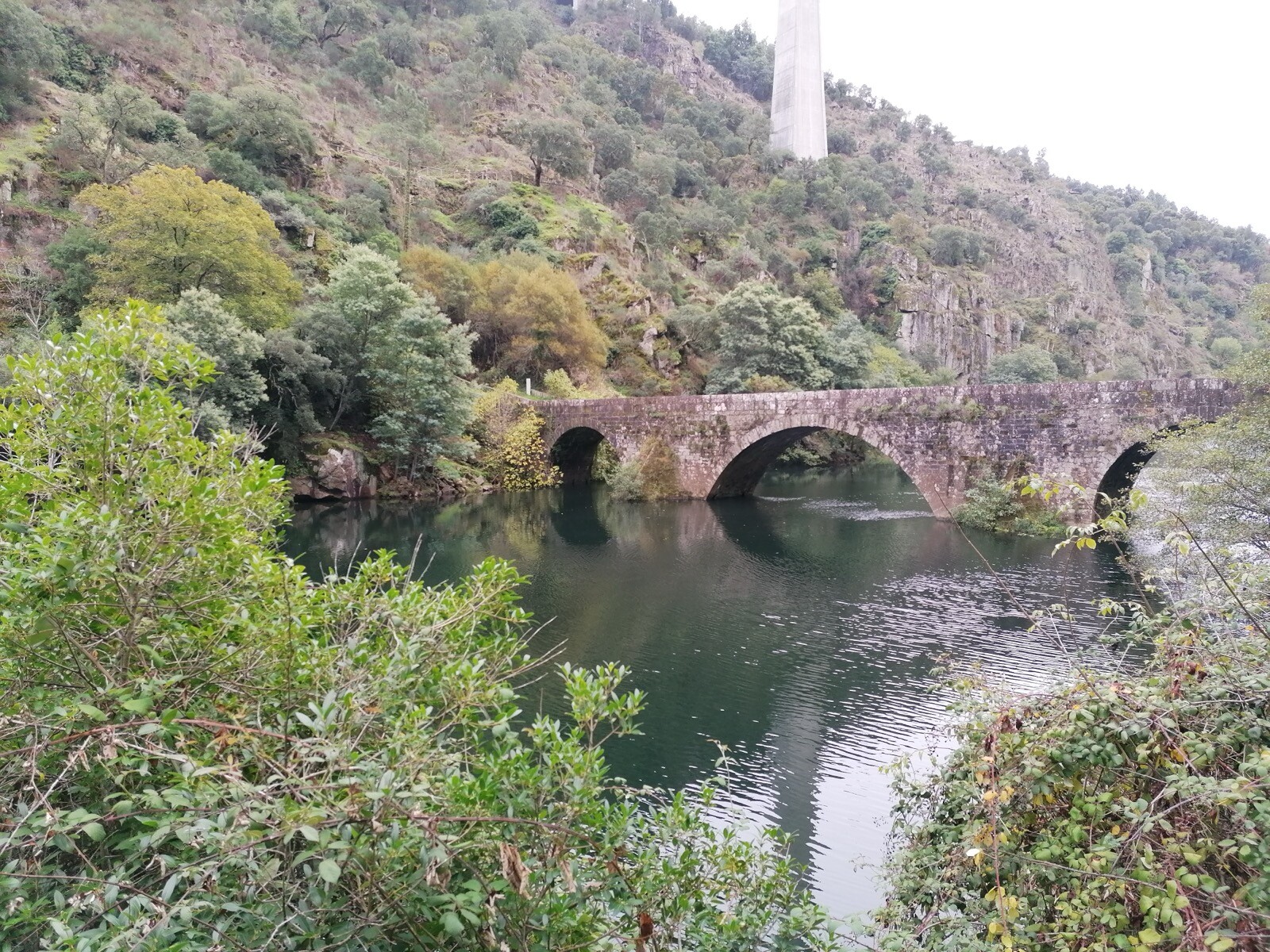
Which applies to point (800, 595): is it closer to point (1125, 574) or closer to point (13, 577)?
point (1125, 574)

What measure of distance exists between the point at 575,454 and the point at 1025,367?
3968 centimetres

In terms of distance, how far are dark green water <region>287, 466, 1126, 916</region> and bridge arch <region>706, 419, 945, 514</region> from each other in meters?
1.61

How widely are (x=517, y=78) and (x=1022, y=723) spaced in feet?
232

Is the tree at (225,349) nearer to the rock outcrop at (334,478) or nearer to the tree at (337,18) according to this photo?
the rock outcrop at (334,478)

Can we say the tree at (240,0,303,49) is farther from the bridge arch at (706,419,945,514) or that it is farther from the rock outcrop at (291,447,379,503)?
Result: the bridge arch at (706,419,945,514)

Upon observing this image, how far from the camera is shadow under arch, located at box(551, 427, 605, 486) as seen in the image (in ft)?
99.4

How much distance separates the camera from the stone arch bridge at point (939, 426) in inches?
696

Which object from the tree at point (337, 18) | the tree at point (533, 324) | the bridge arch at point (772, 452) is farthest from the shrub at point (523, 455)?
the tree at point (337, 18)

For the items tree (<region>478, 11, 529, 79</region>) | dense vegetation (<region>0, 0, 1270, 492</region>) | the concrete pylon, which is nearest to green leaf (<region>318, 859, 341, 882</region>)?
dense vegetation (<region>0, 0, 1270, 492</region>)

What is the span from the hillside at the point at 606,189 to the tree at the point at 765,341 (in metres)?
0.78

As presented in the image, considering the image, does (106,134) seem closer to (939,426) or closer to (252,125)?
(252,125)

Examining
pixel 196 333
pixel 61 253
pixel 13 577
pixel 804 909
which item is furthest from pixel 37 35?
pixel 804 909

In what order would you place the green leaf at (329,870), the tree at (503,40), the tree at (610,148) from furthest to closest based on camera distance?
the tree at (503,40), the tree at (610,148), the green leaf at (329,870)

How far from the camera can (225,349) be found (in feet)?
63.7
